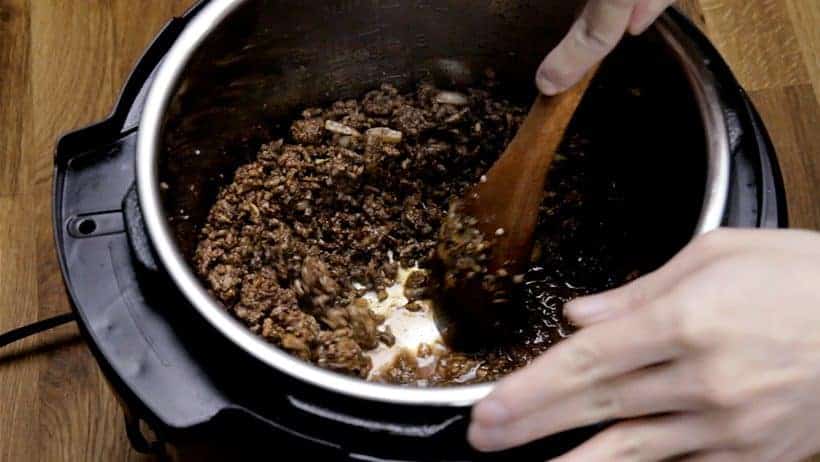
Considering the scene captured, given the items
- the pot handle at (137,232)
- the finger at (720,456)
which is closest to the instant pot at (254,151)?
the pot handle at (137,232)

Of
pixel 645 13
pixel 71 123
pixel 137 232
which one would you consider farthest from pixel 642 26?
pixel 71 123

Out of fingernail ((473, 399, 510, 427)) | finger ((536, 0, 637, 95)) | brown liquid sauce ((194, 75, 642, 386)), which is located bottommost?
brown liquid sauce ((194, 75, 642, 386))

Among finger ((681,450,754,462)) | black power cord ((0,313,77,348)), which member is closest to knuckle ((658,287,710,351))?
finger ((681,450,754,462))

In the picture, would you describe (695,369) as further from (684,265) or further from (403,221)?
(403,221)

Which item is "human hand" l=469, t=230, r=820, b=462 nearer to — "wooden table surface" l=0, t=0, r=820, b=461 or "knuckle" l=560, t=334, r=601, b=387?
"knuckle" l=560, t=334, r=601, b=387

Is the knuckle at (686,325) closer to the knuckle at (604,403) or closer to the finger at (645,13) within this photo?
the knuckle at (604,403)

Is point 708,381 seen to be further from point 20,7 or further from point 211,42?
point 20,7
